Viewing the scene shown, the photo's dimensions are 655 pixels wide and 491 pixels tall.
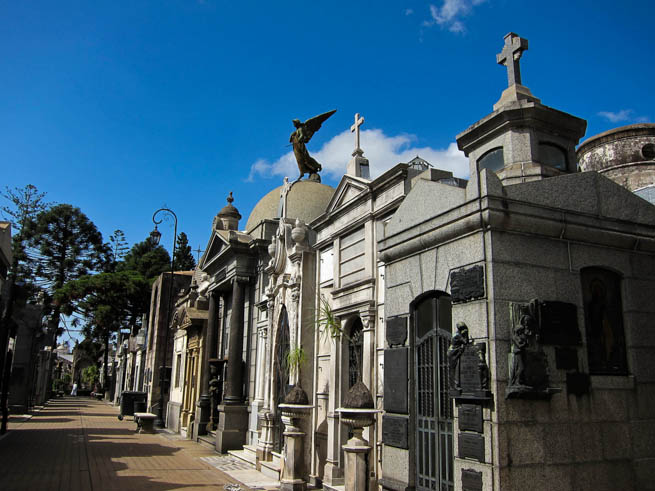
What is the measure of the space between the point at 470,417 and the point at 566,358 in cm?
119

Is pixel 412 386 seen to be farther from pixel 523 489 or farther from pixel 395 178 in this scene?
pixel 395 178

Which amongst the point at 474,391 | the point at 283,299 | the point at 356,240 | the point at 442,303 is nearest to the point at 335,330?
the point at 356,240

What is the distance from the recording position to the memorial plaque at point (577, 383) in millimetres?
5477

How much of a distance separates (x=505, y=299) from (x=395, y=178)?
3727 mm

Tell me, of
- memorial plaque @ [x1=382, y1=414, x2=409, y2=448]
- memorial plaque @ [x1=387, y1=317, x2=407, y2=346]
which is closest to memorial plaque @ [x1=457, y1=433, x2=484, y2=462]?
memorial plaque @ [x1=382, y1=414, x2=409, y2=448]

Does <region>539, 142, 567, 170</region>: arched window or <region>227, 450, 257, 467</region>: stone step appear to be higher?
<region>539, 142, 567, 170</region>: arched window

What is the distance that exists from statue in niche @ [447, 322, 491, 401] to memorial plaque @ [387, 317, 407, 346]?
1.11 m

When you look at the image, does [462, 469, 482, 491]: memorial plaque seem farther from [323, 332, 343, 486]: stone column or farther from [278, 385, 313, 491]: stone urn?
[278, 385, 313, 491]: stone urn

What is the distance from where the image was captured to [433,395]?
632 centimetres

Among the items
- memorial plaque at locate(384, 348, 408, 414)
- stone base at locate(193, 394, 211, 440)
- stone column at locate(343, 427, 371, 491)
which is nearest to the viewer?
memorial plaque at locate(384, 348, 408, 414)

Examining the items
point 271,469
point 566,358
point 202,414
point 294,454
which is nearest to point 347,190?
point 294,454

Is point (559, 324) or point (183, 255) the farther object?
point (183, 255)

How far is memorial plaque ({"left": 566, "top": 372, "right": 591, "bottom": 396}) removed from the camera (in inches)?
216

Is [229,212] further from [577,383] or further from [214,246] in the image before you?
[577,383]
